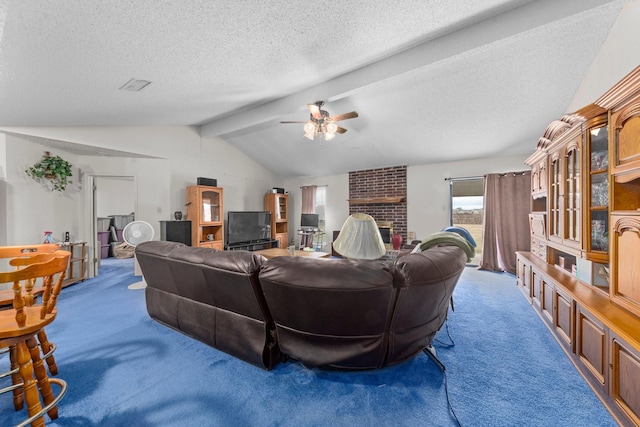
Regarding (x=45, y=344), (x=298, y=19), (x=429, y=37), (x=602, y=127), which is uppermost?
(x=429, y=37)

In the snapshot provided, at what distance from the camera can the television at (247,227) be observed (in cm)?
546

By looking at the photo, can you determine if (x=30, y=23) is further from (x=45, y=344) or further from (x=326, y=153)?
(x=326, y=153)

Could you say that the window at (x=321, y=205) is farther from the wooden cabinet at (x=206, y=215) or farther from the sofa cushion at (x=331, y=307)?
the sofa cushion at (x=331, y=307)

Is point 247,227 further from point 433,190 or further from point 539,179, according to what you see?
point 539,179

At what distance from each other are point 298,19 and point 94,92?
7.49 feet

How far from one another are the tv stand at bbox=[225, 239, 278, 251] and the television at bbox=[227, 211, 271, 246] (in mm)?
67

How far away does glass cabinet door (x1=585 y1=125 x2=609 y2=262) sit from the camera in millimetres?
1935

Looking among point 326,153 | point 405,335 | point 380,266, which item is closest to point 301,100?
point 326,153

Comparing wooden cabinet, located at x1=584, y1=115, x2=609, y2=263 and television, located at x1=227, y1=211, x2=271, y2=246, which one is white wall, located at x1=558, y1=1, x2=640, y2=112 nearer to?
wooden cabinet, located at x1=584, y1=115, x2=609, y2=263

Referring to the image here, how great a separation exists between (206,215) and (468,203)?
548cm

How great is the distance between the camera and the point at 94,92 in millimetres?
2582

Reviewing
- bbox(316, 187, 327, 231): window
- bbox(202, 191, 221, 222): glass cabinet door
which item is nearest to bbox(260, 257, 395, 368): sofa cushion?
bbox(202, 191, 221, 222): glass cabinet door

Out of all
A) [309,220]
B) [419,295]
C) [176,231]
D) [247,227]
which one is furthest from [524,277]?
[176,231]

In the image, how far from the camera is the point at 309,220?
22.1ft
